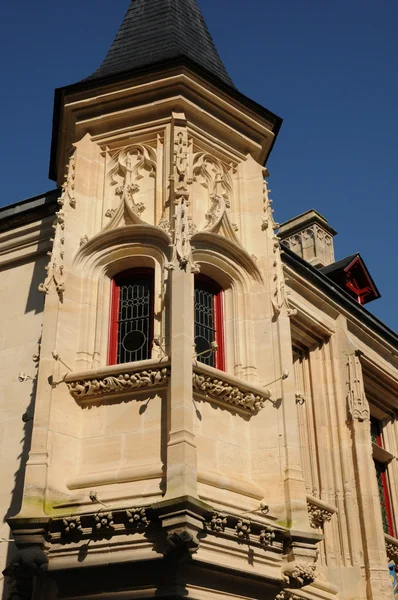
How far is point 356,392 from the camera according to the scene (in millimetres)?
16172

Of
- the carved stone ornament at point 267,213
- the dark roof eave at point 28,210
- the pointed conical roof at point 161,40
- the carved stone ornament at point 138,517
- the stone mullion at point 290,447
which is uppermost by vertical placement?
the pointed conical roof at point 161,40

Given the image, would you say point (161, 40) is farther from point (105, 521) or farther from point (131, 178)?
point (105, 521)

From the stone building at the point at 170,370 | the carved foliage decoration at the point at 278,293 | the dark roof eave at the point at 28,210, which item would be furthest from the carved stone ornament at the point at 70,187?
the carved foliage decoration at the point at 278,293

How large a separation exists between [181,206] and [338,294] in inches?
228

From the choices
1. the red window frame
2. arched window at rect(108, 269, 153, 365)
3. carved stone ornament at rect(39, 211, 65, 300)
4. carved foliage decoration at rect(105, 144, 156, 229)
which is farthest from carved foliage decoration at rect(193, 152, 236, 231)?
the red window frame

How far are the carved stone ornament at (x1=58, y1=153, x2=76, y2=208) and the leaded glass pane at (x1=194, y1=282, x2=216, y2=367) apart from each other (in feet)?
7.05

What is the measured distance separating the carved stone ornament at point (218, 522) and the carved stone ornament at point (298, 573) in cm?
104

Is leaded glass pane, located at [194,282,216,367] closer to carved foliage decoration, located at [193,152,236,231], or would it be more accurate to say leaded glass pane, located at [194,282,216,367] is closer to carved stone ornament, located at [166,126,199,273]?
carved stone ornament, located at [166,126,199,273]

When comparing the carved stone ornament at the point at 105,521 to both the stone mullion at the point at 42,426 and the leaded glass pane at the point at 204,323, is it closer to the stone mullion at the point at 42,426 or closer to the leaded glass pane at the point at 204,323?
the stone mullion at the point at 42,426

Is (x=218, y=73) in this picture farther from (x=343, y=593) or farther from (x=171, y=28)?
(x=343, y=593)

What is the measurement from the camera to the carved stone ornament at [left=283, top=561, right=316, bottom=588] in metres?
10.8

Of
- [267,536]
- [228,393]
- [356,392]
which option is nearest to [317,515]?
[356,392]

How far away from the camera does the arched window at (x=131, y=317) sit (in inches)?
483

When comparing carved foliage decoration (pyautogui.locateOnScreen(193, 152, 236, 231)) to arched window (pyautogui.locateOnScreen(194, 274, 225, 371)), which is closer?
arched window (pyautogui.locateOnScreen(194, 274, 225, 371))
